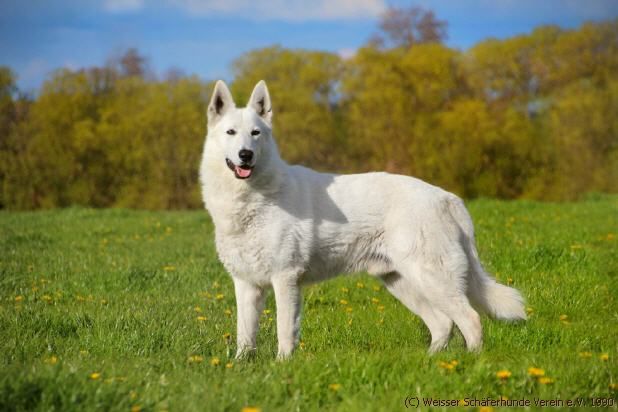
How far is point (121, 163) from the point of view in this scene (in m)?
25.7

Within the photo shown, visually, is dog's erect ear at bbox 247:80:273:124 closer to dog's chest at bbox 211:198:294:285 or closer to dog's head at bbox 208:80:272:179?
dog's head at bbox 208:80:272:179

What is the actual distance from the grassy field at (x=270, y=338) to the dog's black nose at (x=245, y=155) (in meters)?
1.39

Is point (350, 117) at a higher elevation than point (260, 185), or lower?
higher

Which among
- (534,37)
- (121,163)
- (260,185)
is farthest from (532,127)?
(260,185)

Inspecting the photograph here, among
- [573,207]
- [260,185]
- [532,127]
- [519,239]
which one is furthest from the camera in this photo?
[532,127]

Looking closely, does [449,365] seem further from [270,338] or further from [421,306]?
[270,338]

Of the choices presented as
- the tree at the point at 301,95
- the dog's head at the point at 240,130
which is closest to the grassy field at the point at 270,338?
the dog's head at the point at 240,130

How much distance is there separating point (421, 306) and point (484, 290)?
540 mm

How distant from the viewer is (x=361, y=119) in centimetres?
2669

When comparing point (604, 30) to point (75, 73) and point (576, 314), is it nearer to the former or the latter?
point (75, 73)

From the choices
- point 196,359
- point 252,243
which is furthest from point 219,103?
point 196,359

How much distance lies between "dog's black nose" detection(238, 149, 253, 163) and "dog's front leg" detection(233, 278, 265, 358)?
94 cm

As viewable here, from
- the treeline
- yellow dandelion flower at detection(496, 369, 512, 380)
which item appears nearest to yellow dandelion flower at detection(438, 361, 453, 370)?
yellow dandelion flower at detection(496, 369, 512, 380)

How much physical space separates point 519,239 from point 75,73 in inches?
883
